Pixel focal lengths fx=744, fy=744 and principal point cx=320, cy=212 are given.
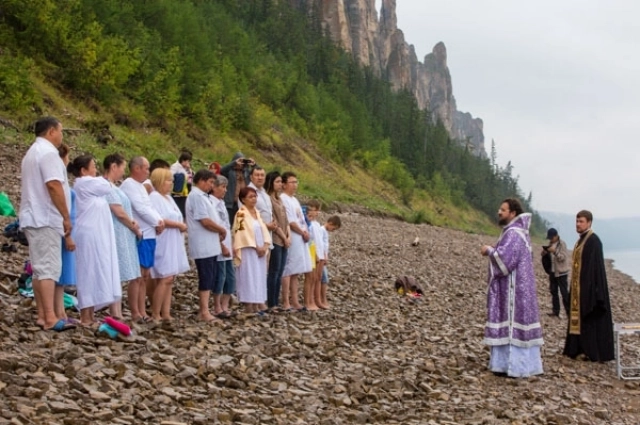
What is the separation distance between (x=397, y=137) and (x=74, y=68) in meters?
64.0

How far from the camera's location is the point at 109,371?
5773 mm

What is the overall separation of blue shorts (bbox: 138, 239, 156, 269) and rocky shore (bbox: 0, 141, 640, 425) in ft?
2.45

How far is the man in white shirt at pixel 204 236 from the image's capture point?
8781 mm

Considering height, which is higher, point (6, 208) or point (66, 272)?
point (6, 208)

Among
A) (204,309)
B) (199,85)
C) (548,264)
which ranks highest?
(199,85)

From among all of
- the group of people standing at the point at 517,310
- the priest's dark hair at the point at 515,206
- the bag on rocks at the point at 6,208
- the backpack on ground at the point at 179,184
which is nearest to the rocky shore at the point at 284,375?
the group of people standing at the point at 517,310

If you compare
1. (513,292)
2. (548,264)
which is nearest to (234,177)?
(513,292)

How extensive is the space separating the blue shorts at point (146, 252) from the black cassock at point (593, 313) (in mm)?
5342

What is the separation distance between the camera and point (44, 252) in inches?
270

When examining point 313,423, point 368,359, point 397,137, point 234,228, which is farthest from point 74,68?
point 397,137

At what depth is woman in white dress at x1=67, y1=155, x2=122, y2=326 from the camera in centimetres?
728

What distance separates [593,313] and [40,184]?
6761mm

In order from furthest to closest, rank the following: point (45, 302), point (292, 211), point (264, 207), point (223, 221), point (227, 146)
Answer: point (227, 146), point (292, 211), point (264, 207), point (223, 221), point (45, 302)

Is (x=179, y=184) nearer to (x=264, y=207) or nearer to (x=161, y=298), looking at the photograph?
(x=264, y=207)
